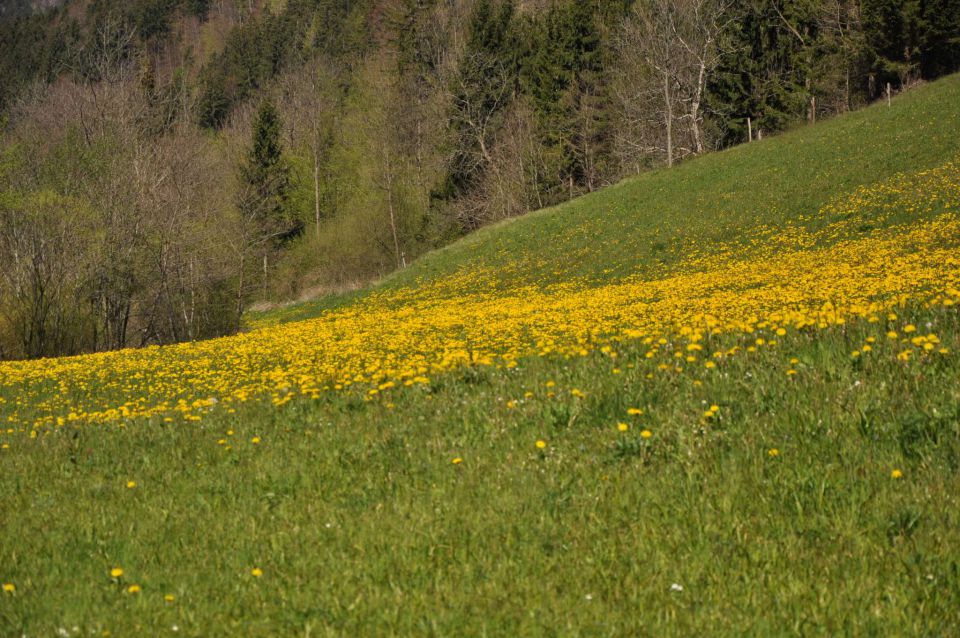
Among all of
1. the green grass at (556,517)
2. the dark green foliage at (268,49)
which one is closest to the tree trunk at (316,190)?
the dark green foliage at (268,49)

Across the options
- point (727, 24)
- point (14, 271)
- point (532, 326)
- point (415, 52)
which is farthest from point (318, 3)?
point (532, 326)

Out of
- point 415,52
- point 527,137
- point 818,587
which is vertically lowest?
point 818,587

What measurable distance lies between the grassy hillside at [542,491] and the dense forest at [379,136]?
20.9m

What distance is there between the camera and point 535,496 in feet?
16.7

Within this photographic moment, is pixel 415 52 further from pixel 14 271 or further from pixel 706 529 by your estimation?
pixel 706 529

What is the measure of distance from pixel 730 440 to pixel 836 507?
1.05 meters

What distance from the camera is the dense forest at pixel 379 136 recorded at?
2978cm

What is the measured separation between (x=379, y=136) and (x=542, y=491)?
63659mm

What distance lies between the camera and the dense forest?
1172 inches

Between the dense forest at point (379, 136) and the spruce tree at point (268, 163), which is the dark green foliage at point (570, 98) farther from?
the spruce tree at point (268, 163)

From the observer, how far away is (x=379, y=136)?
215ft

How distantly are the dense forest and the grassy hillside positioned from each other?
20874 millimetres

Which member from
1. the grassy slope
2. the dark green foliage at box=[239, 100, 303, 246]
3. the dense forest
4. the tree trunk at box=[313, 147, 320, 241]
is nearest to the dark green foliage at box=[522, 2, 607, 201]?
the dense forest

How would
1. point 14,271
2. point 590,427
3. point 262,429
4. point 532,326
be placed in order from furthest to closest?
1. point 14,271
2. point 532,326
3. point 262,429
4. point 590,427
